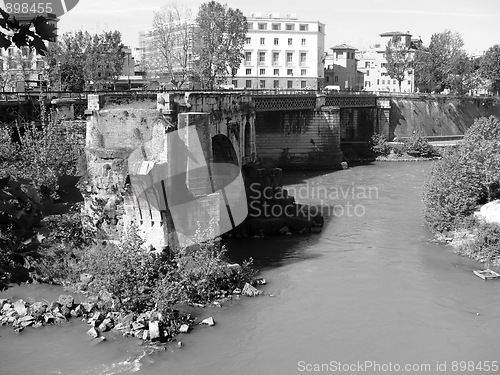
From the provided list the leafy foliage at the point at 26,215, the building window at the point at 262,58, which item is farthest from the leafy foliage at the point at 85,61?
the leafy foliage at the point at 26,215

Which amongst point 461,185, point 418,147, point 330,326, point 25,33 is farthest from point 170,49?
point 25,33

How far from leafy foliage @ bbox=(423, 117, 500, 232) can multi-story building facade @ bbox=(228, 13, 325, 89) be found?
148 feet

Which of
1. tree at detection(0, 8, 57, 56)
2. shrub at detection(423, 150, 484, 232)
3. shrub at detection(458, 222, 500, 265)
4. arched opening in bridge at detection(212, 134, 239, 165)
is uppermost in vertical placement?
tree at detection(0, 8, 57, 56)

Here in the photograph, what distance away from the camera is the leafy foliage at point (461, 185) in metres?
28.4

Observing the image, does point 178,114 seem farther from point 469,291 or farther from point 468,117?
point 468,117

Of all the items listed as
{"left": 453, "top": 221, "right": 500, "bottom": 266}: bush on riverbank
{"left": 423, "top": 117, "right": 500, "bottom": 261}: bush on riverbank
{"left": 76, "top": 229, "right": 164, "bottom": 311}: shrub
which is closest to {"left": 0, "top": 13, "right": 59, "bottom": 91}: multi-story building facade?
{"left": 76, "top": 229, "right": 164, "bottom": 311}: shrub

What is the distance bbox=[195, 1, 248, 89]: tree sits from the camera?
53.5m

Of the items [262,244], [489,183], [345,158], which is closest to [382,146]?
[345,158]

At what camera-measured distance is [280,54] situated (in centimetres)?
7512

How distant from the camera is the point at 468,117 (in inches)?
2633

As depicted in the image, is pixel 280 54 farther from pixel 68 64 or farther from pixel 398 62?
pixel 68 64

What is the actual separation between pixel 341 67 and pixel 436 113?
81.1ft

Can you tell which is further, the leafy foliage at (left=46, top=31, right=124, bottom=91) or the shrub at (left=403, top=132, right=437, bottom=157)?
the shrub at (left=403, top=132, right=437, bottom=157)

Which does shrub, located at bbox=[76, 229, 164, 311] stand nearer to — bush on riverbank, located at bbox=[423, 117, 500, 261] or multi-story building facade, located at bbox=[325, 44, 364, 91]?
bush on riverbank, located at bbox=[423, 117, 500, 261]
